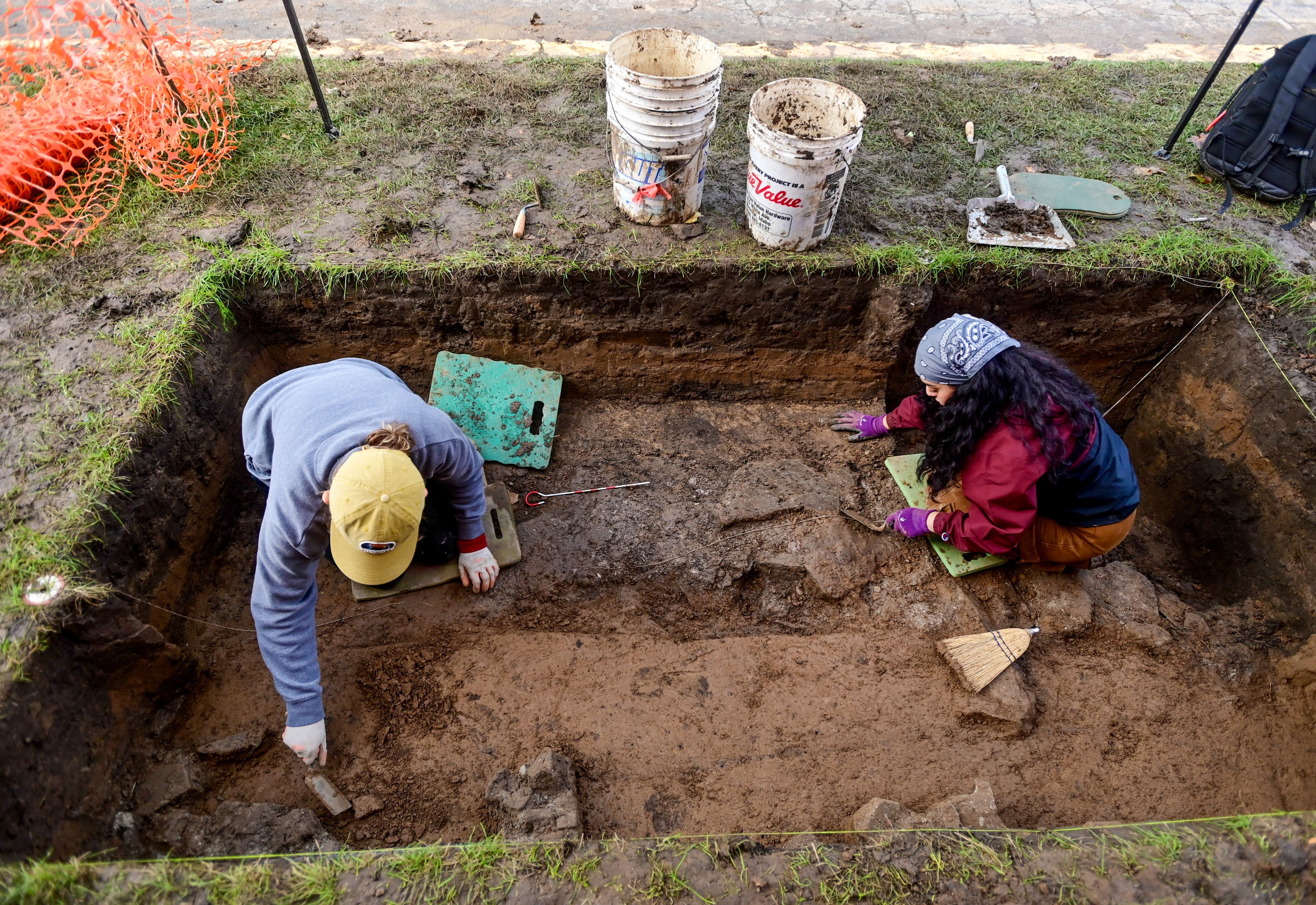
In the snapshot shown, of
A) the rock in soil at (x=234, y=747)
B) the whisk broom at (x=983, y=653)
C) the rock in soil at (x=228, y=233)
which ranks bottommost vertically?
the rock in soil at (x=234, y=747)

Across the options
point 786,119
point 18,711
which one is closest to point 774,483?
point 786,119

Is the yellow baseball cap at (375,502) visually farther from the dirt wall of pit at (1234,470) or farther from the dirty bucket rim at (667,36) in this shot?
the dirt wall of pit at (1234,470)

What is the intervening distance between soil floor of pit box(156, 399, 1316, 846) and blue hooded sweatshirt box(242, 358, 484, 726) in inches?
15.5

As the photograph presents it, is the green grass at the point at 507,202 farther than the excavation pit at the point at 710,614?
Yes

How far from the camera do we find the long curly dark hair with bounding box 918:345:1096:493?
2.47m

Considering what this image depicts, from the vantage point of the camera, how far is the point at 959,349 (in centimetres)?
246

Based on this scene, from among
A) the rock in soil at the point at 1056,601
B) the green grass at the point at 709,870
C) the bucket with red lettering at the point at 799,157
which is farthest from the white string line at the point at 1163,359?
the green grass at the point at 709,870

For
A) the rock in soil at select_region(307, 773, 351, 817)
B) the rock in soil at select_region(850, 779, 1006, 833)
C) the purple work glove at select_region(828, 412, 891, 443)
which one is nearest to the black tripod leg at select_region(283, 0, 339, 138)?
the purple work glove at select_region(828, 412, 891, 443)

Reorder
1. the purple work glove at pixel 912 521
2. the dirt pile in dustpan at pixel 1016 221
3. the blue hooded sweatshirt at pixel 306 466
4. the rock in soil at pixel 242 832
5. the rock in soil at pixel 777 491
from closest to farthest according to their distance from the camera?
1. the blue hooded sweatshirt at pixel 306 466
2. the rock in soil at pixel 242 832
3. the purple work glove at pixel 912 521
4. the rock in soil at pixel 777 491
5. the dirt pile in dustpan at pixel 1016 221

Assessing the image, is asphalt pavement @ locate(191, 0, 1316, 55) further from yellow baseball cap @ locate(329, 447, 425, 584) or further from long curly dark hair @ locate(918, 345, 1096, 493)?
yellow baseball cap @ locate(329, 447, 425, 584)

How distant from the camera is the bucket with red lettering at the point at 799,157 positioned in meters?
2.99

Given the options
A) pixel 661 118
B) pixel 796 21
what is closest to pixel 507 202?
pixel 661 118

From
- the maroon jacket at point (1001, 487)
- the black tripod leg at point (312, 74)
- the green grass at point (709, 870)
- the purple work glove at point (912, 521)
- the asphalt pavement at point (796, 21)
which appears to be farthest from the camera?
the asphalt pavement at point (796, 21)

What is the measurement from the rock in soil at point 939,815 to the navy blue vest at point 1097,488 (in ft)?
3.71
